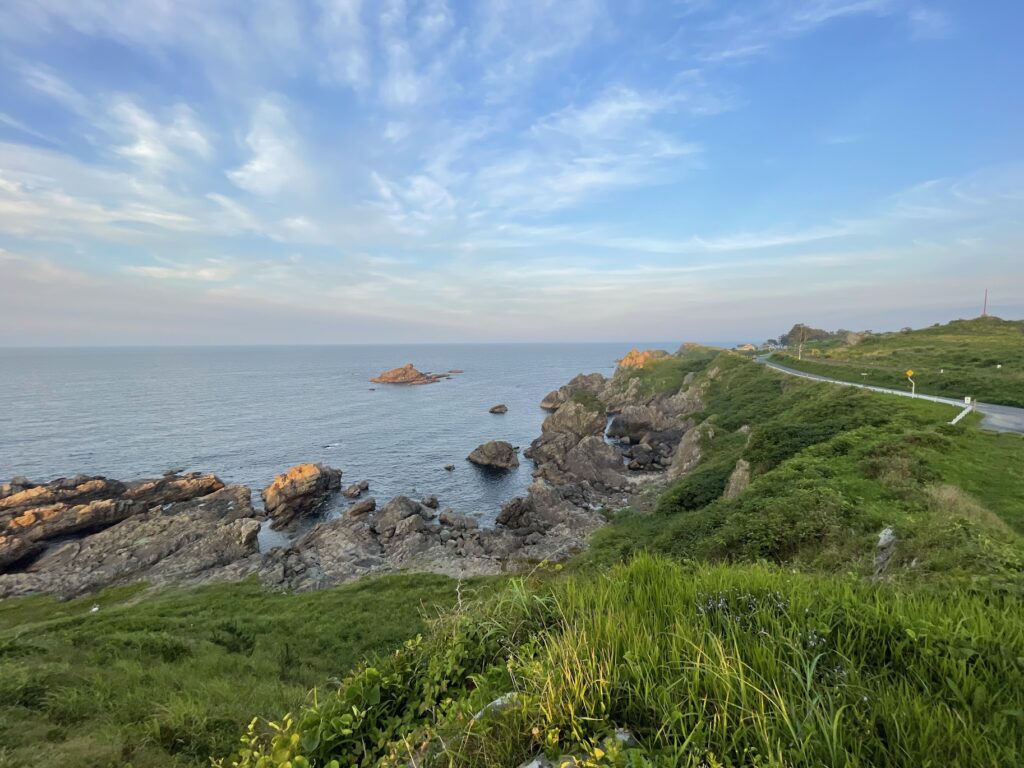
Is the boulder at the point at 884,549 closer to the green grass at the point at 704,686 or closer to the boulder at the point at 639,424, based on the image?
the green grass at the point at 704,686

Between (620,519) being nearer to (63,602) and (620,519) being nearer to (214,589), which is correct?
(214,589)

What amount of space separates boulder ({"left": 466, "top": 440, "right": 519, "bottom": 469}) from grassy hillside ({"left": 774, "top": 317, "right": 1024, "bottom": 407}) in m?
39.1

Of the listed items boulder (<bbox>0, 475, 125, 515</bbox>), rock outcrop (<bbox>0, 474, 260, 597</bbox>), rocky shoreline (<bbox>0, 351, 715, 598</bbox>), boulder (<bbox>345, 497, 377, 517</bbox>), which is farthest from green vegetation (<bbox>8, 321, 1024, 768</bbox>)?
boulder (<bbox>0, 475, 125, 515</bbox>)

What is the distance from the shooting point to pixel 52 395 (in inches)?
4624

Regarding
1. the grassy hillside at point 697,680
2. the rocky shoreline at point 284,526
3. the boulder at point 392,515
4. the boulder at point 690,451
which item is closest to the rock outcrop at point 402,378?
the rocky shoreline at point 284,526

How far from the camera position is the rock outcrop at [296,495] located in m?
41.0

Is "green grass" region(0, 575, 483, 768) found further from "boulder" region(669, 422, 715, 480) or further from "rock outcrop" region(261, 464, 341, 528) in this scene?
"boulder" region(669, 422, 715, 480)

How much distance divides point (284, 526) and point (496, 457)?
24.7 metres

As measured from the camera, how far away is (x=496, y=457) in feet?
180

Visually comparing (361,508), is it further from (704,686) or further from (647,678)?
(704,686)

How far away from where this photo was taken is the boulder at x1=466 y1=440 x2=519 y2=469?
178ft

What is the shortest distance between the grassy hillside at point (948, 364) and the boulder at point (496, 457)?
3907 centimetres

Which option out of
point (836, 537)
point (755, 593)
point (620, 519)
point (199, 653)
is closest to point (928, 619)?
point (755, 593)

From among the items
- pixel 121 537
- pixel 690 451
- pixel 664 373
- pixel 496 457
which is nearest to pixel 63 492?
pixel 121 537
